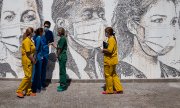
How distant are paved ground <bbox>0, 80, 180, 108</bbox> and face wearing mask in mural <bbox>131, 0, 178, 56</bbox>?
1.27 m

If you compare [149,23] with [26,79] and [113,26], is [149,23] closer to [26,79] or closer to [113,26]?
[113,26]

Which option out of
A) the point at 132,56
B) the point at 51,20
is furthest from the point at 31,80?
the point at 132,56

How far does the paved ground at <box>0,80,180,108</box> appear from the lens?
30.8 ft

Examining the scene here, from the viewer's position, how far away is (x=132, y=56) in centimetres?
1192

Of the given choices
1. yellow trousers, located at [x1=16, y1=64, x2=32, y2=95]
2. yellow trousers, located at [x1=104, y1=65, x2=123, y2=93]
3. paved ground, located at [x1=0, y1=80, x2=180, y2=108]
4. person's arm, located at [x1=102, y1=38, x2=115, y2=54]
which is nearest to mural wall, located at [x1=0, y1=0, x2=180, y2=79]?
paved ground, located at [x1=0, y1=80, x2=180, y2=108]

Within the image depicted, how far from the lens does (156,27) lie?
12.0 meters

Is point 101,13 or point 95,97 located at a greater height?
point 101,13

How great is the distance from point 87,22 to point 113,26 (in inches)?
32.8

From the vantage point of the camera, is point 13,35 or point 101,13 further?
point 13,35

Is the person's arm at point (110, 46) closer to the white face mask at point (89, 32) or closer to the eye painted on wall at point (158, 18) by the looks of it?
the white face mask at point (89, 32)

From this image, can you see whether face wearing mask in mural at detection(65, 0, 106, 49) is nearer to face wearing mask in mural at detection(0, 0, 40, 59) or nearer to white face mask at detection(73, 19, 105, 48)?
white face mask at detection(73, 19, 105, 48)

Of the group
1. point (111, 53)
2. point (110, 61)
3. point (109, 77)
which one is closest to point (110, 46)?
point (111, 53)

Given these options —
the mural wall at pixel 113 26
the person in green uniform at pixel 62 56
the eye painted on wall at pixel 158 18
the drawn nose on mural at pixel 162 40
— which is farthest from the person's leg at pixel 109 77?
the eye painted on wall at pixel 158 18

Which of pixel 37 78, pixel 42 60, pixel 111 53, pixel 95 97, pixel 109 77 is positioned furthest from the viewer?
pixel 42 60
